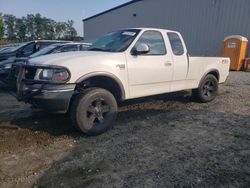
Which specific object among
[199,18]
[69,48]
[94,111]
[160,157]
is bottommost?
[160,157]

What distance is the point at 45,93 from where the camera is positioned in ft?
13.3

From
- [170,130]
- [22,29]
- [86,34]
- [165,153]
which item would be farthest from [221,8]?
[22,29]

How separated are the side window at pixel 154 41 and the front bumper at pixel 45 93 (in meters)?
1.95

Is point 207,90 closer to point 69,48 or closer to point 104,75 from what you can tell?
point 104,75

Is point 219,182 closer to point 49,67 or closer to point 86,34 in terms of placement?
point 49,67

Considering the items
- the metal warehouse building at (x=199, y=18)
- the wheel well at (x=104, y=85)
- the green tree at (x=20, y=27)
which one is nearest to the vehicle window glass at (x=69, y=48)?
the wheel well at (x=104, y=85)

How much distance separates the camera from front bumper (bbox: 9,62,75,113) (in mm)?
4074

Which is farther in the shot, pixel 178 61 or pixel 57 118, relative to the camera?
pixel 178 61

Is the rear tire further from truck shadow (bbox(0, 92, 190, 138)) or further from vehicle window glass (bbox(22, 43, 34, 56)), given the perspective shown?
vehicle window glass (bbox(22, 43, 34, 56))

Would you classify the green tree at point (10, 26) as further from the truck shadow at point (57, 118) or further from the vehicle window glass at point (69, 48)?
the truck shadow at point (57, 118)

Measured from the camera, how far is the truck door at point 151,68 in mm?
5000

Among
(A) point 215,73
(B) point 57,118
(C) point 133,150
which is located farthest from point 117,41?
(A) point 215,73

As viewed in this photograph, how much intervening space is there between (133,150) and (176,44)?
3.01m

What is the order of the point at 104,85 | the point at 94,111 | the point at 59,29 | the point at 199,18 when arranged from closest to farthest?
the point at 94,111 → the point at 104,85 → the point at 199,18 → the point at 59,29
